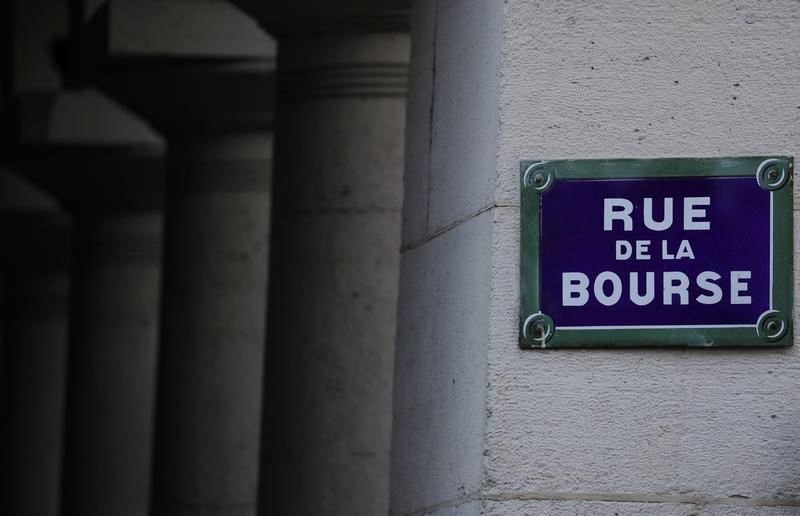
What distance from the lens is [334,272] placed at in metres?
12.1

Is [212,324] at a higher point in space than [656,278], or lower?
higher

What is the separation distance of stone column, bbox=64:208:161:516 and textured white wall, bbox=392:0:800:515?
13.6 metres

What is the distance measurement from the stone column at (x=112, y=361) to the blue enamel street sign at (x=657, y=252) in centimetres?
1413

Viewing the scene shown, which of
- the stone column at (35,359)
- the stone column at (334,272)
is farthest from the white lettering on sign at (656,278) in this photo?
the stone column at (35,359)

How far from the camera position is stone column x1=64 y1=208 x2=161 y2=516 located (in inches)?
771

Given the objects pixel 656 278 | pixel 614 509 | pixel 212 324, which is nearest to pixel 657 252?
pixel 656 278

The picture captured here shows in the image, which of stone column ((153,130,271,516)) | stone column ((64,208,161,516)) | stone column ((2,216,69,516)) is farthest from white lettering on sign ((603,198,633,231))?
stone column ((2,216,69,516))

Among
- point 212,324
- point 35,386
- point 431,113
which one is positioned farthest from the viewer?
point 35,386

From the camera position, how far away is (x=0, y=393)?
84.0 ft

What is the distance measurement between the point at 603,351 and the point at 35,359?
19.9 metres

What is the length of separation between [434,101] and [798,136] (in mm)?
1438

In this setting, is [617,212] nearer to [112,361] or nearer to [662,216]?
[662,216]

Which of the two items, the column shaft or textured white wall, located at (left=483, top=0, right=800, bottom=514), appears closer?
textured white wall, located at (left=483, top=0, right=800, bottom=514)

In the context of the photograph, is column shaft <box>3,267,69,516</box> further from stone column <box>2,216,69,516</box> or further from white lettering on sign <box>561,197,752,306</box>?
white lettering on sign <box>561,197,752,306</box>
